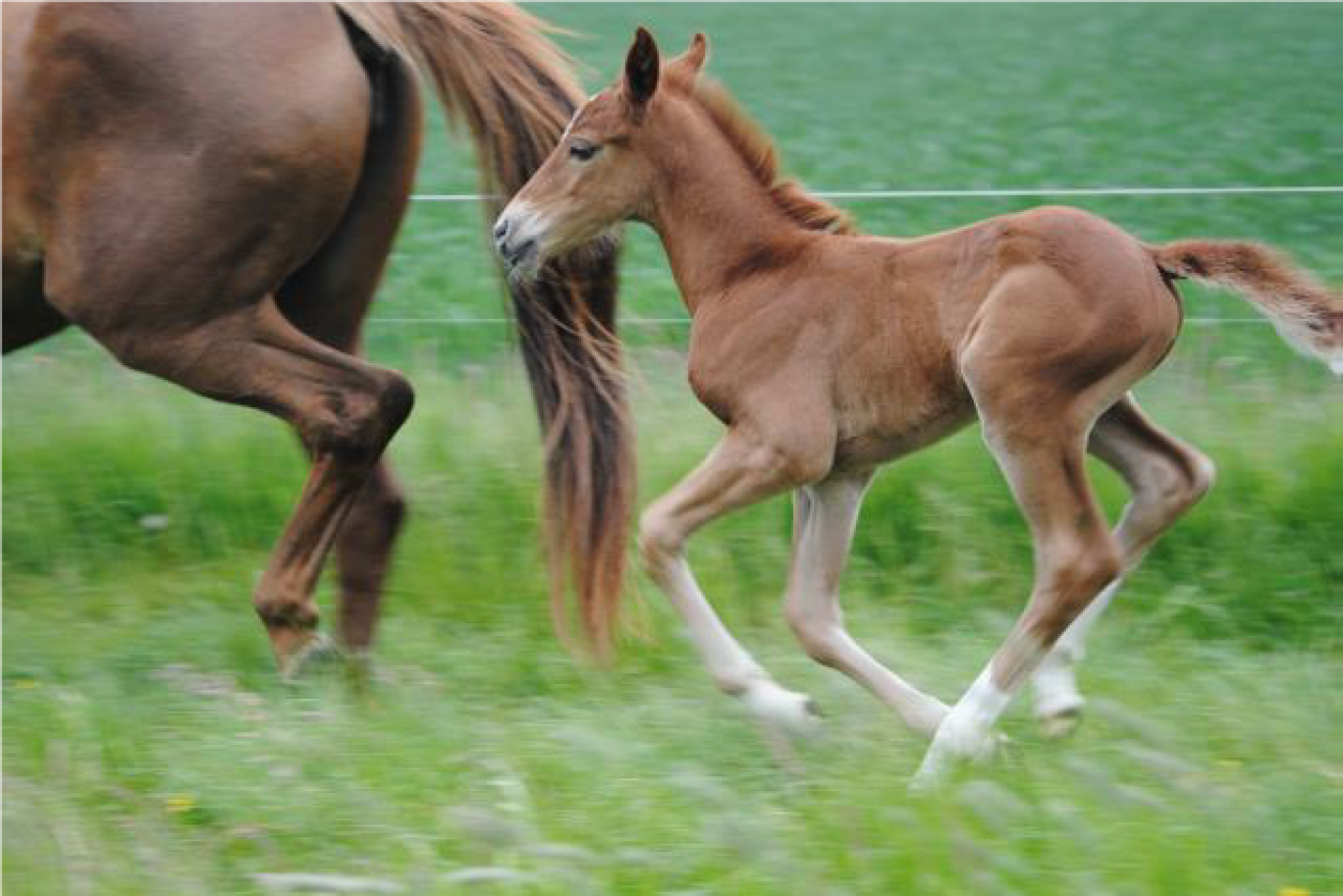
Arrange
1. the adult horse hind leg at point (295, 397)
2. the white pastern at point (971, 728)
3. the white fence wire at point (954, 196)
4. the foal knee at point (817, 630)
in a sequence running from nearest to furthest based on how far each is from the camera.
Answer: the white pastern at point (971, 728) < the foal knee at point (817, 630) < the adult horse hind leg at point (295, 397) < the white fence wire at point (954, 196)

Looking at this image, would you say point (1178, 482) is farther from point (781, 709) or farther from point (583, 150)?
point (583, 150)

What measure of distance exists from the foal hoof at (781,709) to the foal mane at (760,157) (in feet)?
3.75

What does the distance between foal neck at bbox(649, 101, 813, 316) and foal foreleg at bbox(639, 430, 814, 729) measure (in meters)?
0.44

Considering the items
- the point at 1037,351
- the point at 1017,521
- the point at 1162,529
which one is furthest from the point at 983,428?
the point at 1017,521

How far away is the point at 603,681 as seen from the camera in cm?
489

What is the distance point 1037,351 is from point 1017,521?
1794 millimetres

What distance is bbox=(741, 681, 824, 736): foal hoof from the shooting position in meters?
4.33

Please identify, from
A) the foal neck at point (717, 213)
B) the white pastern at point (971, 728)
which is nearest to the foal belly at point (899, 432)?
the foal neck at point (717, 213)

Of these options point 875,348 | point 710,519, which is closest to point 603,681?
point 710,519

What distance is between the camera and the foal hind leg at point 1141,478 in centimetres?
454

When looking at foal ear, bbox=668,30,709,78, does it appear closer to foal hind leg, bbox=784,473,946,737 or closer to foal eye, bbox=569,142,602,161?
foal eye, bbox=569,142,602,161

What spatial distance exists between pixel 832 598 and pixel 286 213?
1.64 meters

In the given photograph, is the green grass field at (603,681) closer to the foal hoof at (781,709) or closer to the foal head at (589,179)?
the foal hoof at (781,709)

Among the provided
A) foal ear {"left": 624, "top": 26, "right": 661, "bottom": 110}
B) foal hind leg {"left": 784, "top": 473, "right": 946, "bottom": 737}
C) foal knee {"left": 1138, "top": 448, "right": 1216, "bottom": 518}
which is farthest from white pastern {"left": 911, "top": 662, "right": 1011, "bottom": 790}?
foal ear {"left": 624, "top": 26, "right": 661, "bottom": 110}
